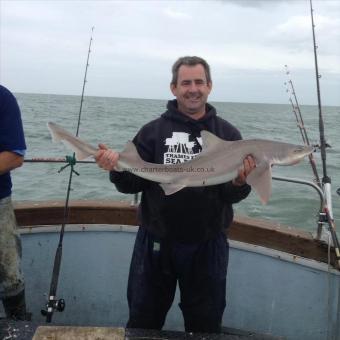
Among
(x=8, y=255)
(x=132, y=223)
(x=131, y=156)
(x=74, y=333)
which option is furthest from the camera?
(x=132, y=223)

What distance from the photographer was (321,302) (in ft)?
13.2

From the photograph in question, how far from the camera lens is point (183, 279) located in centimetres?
317

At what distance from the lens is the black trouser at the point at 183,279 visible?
3.12m

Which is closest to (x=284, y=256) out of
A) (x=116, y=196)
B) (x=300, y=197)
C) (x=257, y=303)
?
(x=257, y=303)

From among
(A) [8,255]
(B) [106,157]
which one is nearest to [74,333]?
(B) [106,157]

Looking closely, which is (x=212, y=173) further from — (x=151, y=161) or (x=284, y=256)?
(x=284, y=256)

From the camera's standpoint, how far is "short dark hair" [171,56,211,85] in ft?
10.2

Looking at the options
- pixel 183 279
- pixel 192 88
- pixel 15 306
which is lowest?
pixel 15 306

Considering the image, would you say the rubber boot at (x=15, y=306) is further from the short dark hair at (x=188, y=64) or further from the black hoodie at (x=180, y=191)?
the short dark hair at (x=188, y=64)

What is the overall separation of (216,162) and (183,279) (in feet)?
2.91

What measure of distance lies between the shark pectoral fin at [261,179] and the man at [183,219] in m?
0.09

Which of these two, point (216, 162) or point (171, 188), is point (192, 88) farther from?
point (171, 188)

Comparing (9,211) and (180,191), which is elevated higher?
(180,191)

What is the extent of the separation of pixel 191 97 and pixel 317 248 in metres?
1.88
